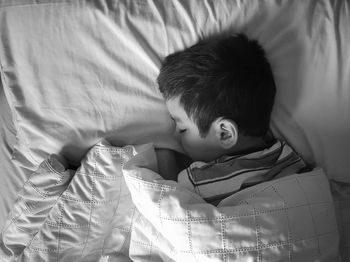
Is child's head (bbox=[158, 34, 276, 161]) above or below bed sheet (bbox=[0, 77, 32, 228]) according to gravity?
above

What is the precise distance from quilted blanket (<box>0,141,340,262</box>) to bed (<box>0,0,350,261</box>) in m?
0.01

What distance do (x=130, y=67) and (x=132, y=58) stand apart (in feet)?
0.07

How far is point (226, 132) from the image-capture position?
957 mm

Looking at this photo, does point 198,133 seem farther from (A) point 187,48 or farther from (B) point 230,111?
(A) point 187,48

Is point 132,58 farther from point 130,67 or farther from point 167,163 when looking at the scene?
point 167,163

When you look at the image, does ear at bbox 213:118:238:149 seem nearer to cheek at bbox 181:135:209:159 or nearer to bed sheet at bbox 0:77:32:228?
cheek at bbox 181:135:209:159

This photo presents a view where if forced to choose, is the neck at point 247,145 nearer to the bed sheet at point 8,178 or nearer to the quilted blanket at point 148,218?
the quilted blanket at point 148,218

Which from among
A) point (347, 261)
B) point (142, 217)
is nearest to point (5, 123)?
point (142, 217)

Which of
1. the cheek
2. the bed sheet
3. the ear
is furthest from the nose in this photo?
the bed sheet

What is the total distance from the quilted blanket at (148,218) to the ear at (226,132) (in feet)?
0.39

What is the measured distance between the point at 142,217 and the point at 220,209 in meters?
0.20

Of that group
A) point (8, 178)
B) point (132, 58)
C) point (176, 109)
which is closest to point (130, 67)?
point (132, 58)

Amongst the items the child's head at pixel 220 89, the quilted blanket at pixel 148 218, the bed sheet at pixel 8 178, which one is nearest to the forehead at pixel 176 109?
the child's head at pixel 220 89

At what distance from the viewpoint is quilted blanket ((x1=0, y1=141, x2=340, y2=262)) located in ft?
2.77
